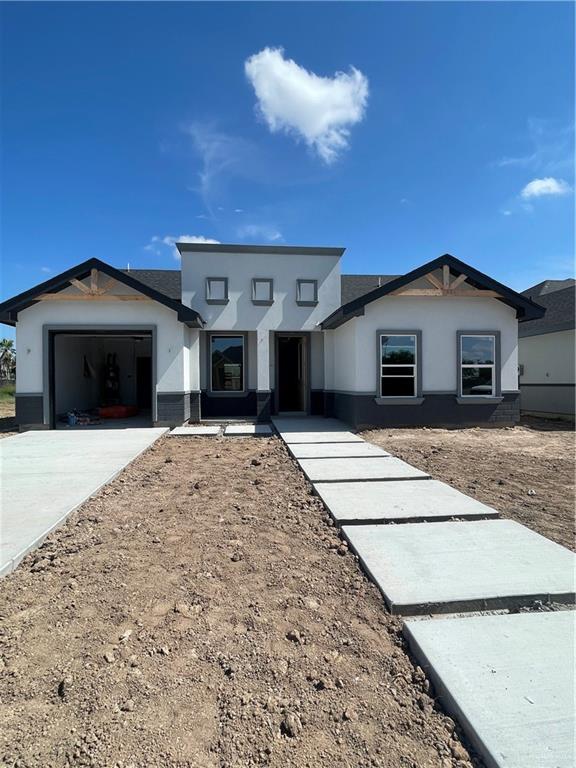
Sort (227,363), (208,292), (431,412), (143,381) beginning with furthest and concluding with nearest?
1. (143,381)
2. (227,363)
3. (208,292)
4. (431,412)

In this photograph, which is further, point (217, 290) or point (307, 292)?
point (307, 292)

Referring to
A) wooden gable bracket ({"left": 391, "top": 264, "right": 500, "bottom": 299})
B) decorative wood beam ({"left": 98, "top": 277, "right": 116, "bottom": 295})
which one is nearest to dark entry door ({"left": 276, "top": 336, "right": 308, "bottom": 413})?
wooden gable bracket ({"left": 391, "top": 264, "right": 500, "bottom": 299})

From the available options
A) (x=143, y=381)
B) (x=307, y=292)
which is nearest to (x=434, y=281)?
(x=307, y=292)

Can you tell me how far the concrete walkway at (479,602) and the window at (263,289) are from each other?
8.78 meters

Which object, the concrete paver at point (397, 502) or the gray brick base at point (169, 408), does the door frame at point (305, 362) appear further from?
the concrete paver at point (397, 502)

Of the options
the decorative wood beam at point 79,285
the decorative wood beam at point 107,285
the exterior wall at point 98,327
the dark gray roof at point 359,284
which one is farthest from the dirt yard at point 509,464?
the decorative wood beam at point 79,285

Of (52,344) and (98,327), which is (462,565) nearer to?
A: (98,327)

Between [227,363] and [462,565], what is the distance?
11.0m

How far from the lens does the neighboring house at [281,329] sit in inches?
428

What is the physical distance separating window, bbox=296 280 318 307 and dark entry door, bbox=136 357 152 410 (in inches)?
327

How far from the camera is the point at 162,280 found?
49.2 feet

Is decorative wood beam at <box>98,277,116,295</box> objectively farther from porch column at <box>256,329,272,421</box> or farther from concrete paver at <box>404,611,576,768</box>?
concrete paver at <box>404,611,576,768</box>

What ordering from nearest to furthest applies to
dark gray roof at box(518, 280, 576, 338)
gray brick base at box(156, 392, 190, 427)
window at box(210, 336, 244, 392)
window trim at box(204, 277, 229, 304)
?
gray brick base at box(156, 392, 190, 427) < window trim at box(204, 277, 229, 304) < window at box(210, 336, 244, 392) < dark gray roof at box(518, 280, 576, 338)

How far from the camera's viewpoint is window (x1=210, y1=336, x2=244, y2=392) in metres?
13.3
